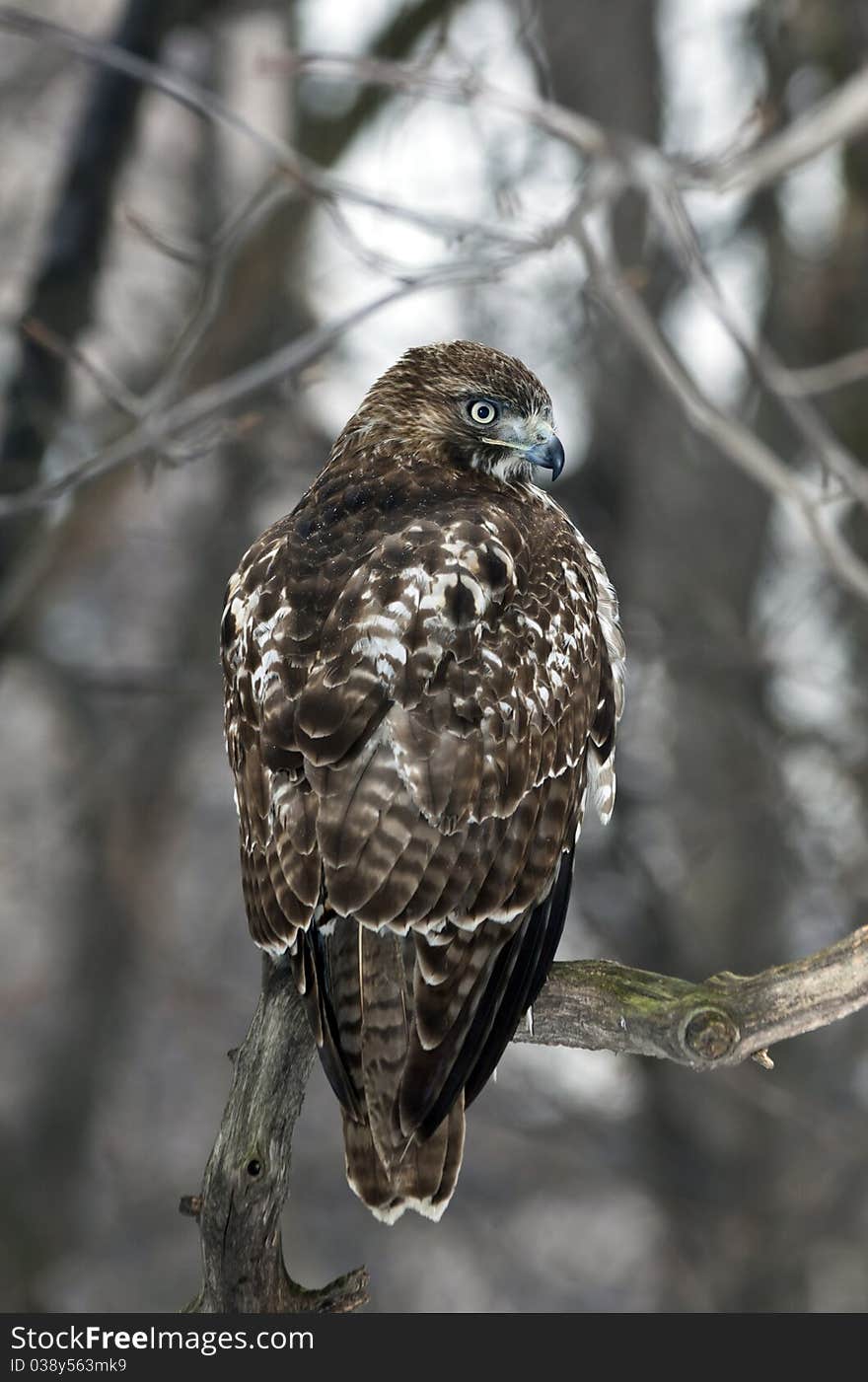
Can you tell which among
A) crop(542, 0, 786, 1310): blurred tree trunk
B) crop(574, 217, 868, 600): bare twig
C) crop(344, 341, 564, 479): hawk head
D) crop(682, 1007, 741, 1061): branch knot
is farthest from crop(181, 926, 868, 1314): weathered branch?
crop(542, 0, 786, 1310): blurred tree trunk

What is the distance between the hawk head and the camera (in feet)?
15.9

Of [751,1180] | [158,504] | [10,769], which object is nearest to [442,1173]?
[751,1180]

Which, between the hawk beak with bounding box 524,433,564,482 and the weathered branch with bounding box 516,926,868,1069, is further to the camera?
the hawk beak with bounding box 524,433,564,482

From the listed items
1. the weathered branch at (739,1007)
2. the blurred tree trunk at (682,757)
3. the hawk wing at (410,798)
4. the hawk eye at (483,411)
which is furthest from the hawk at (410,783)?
the blurred tree trunk at (682,757)

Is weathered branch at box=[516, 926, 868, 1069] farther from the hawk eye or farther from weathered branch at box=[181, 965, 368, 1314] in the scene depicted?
the hawk eye

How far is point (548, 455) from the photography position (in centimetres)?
477

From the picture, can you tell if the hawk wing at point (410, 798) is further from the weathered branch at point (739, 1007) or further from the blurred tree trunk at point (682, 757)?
the blurred tree trunk at point (682, 757)

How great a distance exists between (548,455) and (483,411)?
0.94ft

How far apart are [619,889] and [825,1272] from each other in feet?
9.62

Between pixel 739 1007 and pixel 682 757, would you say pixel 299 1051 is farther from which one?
pixel 682 757

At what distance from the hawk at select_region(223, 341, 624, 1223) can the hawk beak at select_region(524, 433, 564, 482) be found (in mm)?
320

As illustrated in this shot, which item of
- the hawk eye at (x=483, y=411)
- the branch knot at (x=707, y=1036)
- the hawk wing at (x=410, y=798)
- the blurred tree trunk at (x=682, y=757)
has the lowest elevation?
the branch knot at (x=707, y=1036)

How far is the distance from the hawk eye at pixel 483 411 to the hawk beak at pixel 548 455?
0.18 m

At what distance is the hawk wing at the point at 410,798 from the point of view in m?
3.73
